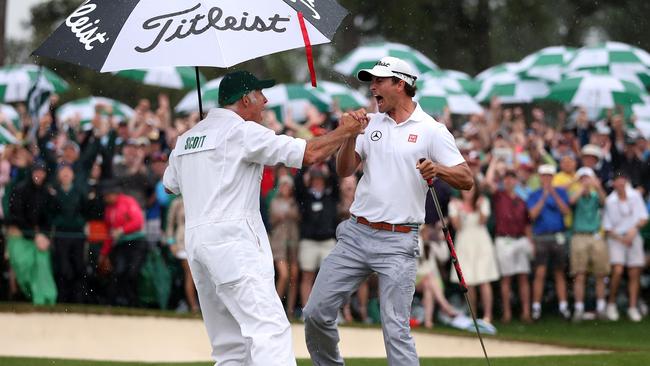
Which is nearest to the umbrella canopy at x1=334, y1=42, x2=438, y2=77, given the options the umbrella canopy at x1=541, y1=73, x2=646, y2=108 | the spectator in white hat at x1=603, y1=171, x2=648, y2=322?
the umbrella canopy at x1=541, y1=73, x2=646, y2=108

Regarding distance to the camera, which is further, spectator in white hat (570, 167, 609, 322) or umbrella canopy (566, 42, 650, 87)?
umbrella canopy (566, 42, 650, 87)

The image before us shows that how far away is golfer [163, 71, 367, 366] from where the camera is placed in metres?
6.93

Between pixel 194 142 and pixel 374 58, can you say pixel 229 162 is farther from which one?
pixel 374 58

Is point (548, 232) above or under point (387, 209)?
under

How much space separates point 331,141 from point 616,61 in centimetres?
1175

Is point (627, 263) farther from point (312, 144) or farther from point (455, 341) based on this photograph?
point (312, 144)

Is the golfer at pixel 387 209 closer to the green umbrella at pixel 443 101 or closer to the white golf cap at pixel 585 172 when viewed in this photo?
the white golf cap at pixel 585 172

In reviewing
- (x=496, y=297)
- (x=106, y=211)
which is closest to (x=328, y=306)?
(x=106, y=211)

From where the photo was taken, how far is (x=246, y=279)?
6914 mm

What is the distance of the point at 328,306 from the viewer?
7.71m

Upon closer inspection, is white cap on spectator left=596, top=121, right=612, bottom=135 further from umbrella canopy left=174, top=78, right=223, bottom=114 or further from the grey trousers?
the grey trousers

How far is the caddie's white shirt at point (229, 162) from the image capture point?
275 inches

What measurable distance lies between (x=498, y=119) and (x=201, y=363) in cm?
846

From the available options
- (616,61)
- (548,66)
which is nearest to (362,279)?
(616,61)
